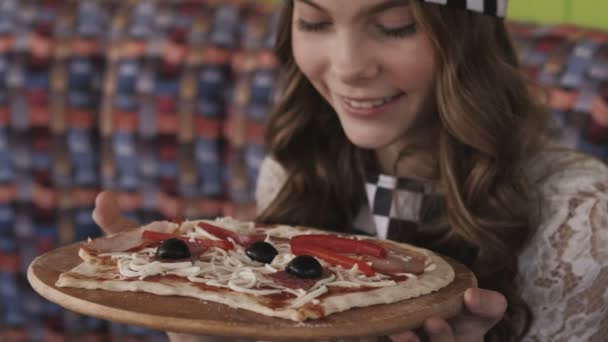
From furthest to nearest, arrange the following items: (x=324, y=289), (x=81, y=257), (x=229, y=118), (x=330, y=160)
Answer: (x=229, y=118) < (x=330, y=160) < (x=81, y=257) < (x=324, y=289)

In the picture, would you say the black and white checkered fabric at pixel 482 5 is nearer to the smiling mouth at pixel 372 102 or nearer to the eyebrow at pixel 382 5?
the eyebrow at pixel 382 5

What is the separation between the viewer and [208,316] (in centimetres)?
119

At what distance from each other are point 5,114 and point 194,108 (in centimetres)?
64

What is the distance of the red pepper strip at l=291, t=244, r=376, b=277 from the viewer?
56.2 inches

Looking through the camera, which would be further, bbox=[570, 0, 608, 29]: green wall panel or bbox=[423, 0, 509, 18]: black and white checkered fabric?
bbox=[570, 0, 608, 29]: green wall panel

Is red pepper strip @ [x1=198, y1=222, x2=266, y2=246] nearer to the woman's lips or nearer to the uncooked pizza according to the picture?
the uncooked pizza

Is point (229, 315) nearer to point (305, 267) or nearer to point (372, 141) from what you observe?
point (305, 267)

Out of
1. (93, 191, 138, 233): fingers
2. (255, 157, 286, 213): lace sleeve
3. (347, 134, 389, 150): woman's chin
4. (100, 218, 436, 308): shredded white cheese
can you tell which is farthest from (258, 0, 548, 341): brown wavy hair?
(93, 191, 138, 233): fingers

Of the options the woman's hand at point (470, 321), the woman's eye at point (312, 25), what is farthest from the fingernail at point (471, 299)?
the woman's eye at point (312, 25)

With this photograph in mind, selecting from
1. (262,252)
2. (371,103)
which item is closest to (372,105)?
(371,103)

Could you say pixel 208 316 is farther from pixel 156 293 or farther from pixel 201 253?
pixel 201 253

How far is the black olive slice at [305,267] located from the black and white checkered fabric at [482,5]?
52 cm

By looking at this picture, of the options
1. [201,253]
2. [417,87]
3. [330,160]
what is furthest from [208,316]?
[330,160]

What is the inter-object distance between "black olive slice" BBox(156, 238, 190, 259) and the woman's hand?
0.34 metres
